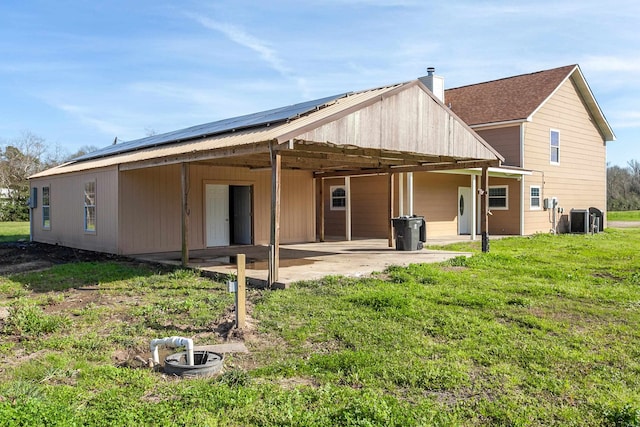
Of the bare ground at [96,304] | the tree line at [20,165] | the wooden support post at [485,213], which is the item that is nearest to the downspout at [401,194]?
the wooden support post at [485,213]

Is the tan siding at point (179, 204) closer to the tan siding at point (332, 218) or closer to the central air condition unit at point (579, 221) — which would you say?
the tan siding at point (332, 218)

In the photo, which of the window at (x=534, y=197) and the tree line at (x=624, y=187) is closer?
the window at (x=534, y=197)

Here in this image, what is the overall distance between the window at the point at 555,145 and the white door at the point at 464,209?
174 inches

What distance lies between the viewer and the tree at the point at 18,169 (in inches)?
1293

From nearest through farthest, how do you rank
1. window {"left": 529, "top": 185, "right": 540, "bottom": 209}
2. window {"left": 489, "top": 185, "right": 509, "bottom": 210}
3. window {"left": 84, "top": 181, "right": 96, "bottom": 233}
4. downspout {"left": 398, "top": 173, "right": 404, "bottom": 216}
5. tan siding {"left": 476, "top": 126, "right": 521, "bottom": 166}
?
window {"left": 84, "top": 181, "right": 96, "bottom": 233} < downspout {"left": 398, "top": 173, "right": 404, "bottom": 216} < tan siding {"left": 476, "top": 126, "right": 521, "bottom": 166} < window {"left": 489, "top": 185, "right": 509, "bottom": 210} < window {"left": 529, "top": 185, "right": 540, "bottom": 209}

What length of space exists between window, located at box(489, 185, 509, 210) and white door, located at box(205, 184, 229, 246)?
35.4ft

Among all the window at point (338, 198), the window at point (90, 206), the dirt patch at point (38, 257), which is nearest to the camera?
the dirt patch at point (38, 257)

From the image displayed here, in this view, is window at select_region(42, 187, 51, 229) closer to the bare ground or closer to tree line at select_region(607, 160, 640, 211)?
the bare ground

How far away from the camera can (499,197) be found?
20141mm

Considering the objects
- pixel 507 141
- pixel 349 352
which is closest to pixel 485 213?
pixel 507 141

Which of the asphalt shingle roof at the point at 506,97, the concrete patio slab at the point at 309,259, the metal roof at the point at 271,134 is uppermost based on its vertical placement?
the asphalt shingle roof at the point at 506,97

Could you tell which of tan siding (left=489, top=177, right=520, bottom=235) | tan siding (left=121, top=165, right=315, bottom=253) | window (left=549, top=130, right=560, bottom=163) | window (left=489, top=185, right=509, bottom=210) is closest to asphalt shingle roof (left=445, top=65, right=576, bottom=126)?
window (left=549, top=130, right=560, bottom=163)

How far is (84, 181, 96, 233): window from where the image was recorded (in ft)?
47.1

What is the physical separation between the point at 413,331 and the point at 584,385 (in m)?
1.87
